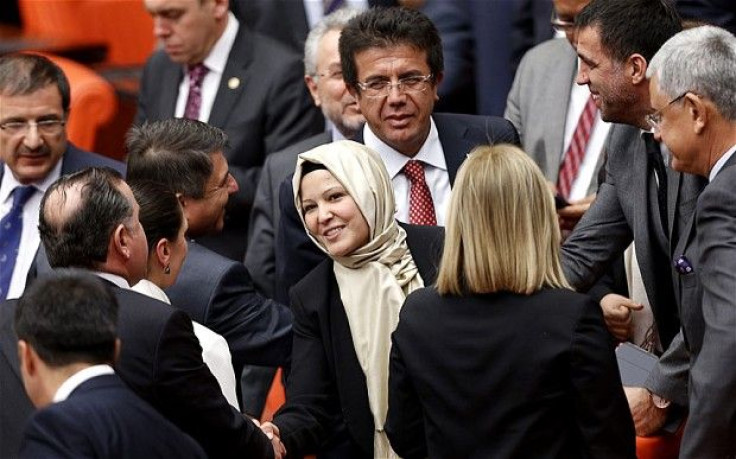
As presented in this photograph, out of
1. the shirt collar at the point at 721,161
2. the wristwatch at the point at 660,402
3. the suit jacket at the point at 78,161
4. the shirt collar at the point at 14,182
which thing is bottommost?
the wristwatch at the point at 660,402

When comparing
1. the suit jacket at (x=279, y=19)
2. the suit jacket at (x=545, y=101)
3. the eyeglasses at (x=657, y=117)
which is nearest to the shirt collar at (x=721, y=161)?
the eyeglasses at (x=657, y=117)

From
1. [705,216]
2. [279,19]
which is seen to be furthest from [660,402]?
[279,19]

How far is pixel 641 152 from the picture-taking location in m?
4.54

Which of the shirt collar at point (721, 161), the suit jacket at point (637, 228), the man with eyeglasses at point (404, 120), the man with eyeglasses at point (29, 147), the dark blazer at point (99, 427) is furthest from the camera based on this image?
the man with eyeglasses at point (29, 147)

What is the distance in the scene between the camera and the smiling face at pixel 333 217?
419 cm

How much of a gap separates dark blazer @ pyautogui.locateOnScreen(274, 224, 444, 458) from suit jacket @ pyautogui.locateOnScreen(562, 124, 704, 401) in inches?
24.9

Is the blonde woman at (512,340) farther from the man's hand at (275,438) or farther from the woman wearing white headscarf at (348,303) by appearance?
the man's hand at (275,438)

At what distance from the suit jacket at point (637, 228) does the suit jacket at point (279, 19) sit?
2590 mm

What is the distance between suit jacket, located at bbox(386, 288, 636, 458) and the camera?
142 inches

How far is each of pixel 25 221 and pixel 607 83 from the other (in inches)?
91.6

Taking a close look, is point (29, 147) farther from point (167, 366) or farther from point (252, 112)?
point (167, 366)

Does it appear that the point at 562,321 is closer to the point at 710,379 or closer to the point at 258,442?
the point at 710,379

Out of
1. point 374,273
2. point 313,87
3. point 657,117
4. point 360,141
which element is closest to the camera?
point 657,117

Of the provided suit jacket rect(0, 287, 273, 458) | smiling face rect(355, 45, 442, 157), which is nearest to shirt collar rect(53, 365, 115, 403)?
suit jacket rect(0, 287, 273, 458)
